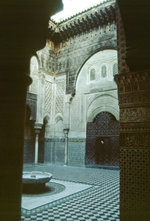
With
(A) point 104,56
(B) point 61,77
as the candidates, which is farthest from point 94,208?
(B) point 61,77

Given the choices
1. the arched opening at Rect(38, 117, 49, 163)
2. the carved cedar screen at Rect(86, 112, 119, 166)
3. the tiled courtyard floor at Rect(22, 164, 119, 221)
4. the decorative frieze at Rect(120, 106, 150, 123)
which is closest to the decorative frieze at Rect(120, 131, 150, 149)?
the decorative frieze at Rect(120, 106, 150, 123)

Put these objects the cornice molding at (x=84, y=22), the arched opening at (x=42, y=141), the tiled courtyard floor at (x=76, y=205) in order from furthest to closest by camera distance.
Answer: the arched opening at (x=42, y=141) → the cornice molding at (x=84, y=22) → the tiled courtyard floor at (x=76, y=205)

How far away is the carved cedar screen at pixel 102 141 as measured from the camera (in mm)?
7316

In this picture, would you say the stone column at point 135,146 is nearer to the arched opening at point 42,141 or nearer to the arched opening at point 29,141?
the arched opening at point 29,141

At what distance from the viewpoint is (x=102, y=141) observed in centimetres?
770

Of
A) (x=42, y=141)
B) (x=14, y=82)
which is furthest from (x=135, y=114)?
(x=42, y=141)

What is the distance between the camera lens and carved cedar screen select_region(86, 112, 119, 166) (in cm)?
732

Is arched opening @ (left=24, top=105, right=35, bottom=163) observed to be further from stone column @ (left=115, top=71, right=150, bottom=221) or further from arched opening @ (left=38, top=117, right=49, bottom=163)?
stone column @ (left=115, top=71, right=150, bottom=221)

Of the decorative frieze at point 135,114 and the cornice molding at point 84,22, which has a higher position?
the cornice molding at point 84,22

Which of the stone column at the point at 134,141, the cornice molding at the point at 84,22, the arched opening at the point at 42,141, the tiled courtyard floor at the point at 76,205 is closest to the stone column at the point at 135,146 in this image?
the stone column at the point at 134,141

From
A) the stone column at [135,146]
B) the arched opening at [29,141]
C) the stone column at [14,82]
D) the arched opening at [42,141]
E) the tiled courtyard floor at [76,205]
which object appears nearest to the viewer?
the stone column at [14,82]

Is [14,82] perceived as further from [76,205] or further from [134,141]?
[76,205]

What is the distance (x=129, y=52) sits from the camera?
6.22ft

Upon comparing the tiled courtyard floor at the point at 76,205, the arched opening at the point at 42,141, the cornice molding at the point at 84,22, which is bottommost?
the tiled courtyard floor at the point at 76,205
